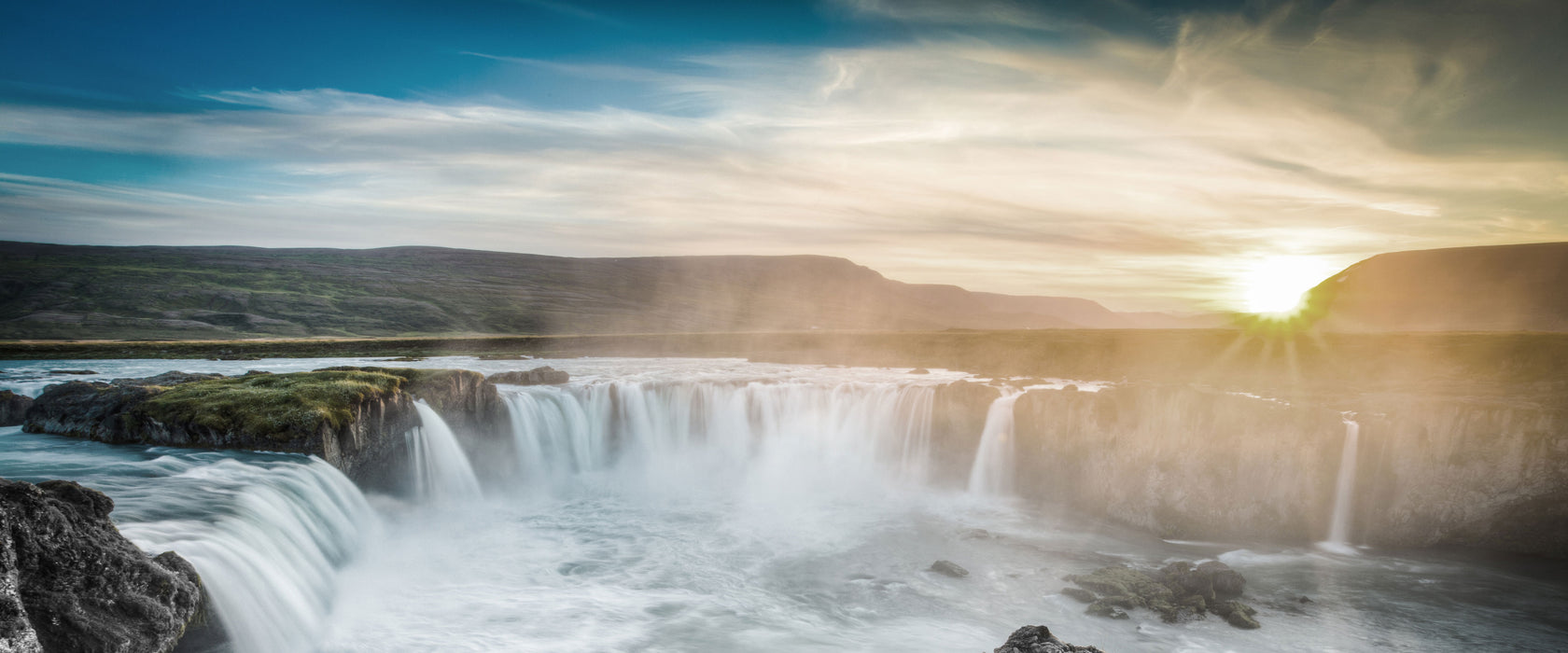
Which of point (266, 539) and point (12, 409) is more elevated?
point (12, 409)

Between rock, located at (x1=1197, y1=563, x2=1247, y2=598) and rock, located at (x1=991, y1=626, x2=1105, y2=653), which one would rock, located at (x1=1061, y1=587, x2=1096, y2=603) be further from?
Result: rock, located at (x1=991, y1=626, x2=1105, y2=653)

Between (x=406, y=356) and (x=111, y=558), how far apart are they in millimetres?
55885

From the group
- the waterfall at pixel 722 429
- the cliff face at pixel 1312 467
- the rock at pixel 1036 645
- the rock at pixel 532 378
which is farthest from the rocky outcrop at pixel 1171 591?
the rock at pixel 532 378

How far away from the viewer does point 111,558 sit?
7.27 m

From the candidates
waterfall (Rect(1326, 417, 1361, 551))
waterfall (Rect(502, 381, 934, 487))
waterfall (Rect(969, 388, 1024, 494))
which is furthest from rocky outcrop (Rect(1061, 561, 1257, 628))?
waterfall (Rect(502, 381, 934, 487))

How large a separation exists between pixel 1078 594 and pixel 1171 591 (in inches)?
77.0

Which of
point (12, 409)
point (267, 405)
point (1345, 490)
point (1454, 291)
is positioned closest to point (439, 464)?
point (267, 405)

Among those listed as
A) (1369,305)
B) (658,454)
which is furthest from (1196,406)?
(1369,305)

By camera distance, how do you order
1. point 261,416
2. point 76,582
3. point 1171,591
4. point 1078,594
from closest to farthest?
point 76,582 < point 1171,591 < point 1078,594 < point 261,416

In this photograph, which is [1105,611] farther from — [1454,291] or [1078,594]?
[1454,291]

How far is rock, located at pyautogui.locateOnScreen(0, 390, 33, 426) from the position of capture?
19.4m

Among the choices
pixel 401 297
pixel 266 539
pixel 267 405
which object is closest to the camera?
pixel 266 539

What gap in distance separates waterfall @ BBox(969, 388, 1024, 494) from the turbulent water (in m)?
0.21

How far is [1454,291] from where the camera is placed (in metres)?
51.5
